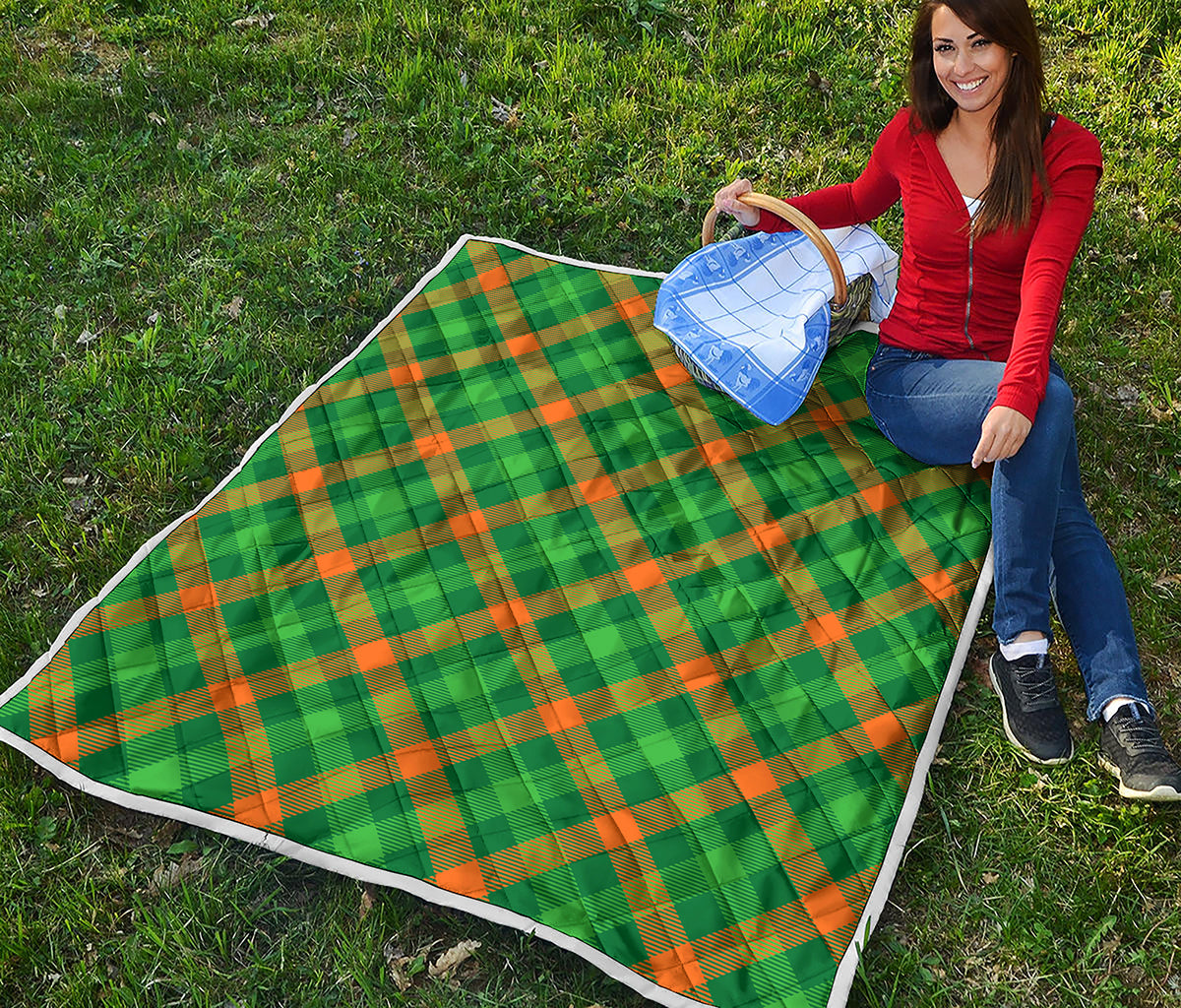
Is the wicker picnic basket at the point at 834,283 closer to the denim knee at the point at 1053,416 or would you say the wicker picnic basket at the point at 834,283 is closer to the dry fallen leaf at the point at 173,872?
the denim knee at the point at 1053,416

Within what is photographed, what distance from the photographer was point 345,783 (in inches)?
99.0

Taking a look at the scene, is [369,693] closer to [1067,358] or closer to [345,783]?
[345,783]

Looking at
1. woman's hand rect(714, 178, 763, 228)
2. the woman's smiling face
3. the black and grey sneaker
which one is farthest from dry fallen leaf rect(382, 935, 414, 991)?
the woman's smiling face

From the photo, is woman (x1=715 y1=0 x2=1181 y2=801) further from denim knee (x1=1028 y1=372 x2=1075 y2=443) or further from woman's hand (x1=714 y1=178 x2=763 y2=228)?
woman's hand (x1=714 y1=178 x2=763 y2=228)

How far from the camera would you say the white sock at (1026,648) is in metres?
2.57

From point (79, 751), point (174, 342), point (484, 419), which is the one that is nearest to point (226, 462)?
point (174, 342)

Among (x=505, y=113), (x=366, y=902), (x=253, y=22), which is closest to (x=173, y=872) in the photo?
(x=366, y=902)

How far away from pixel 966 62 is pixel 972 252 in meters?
0.48

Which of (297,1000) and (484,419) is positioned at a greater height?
(484,419)

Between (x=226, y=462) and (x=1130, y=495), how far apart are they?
2774mm

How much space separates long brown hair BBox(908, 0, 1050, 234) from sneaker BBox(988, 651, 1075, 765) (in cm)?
111

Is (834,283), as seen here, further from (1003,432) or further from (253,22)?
(253,22)

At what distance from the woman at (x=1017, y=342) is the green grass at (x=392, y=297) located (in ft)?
0.45

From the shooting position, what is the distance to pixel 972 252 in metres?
2.73
